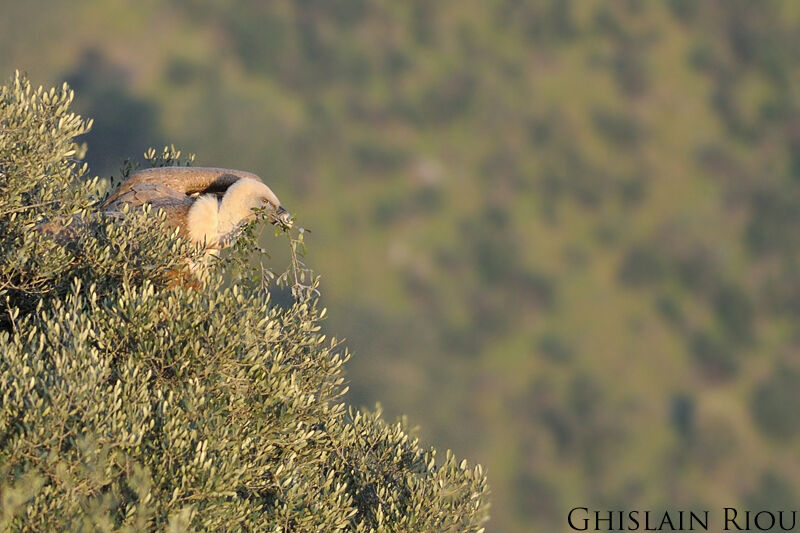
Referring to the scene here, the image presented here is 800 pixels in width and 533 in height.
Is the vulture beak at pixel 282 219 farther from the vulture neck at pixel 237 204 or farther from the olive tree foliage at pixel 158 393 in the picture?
the olive tree foliage at pixel 158 393

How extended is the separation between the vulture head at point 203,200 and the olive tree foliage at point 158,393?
0.32m

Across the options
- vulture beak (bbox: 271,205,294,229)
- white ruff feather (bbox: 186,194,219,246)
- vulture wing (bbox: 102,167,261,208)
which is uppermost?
vulture wing (bbox: 102,167,261,208)

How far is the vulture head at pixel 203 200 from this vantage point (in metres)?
14.2

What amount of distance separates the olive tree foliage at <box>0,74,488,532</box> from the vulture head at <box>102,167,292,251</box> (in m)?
0.32

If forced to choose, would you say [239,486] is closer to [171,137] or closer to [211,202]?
[211,202]

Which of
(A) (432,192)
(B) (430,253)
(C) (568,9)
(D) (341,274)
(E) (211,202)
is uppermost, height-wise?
(C) (568,9)

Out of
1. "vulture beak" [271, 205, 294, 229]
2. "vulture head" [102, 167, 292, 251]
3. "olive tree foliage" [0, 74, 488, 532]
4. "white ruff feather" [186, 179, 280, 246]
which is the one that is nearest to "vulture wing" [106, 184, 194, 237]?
"vulture head" [102, 167, 292, 251]

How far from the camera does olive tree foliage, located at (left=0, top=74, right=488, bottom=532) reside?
34.7 feet

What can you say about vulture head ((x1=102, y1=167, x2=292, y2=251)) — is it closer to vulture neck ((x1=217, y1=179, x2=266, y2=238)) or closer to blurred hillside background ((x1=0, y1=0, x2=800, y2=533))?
vulture neck ((x1=217, y1=179, x2=266, y2=238))

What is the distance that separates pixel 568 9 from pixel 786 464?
217 feet

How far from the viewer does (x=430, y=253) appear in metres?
121

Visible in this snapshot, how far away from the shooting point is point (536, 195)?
127875 mm

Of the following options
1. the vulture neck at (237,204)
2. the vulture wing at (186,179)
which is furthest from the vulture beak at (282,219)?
the vulture wing at (186,179)

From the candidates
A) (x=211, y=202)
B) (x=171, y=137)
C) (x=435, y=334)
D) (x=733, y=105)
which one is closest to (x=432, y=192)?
(x=435, y=334)
